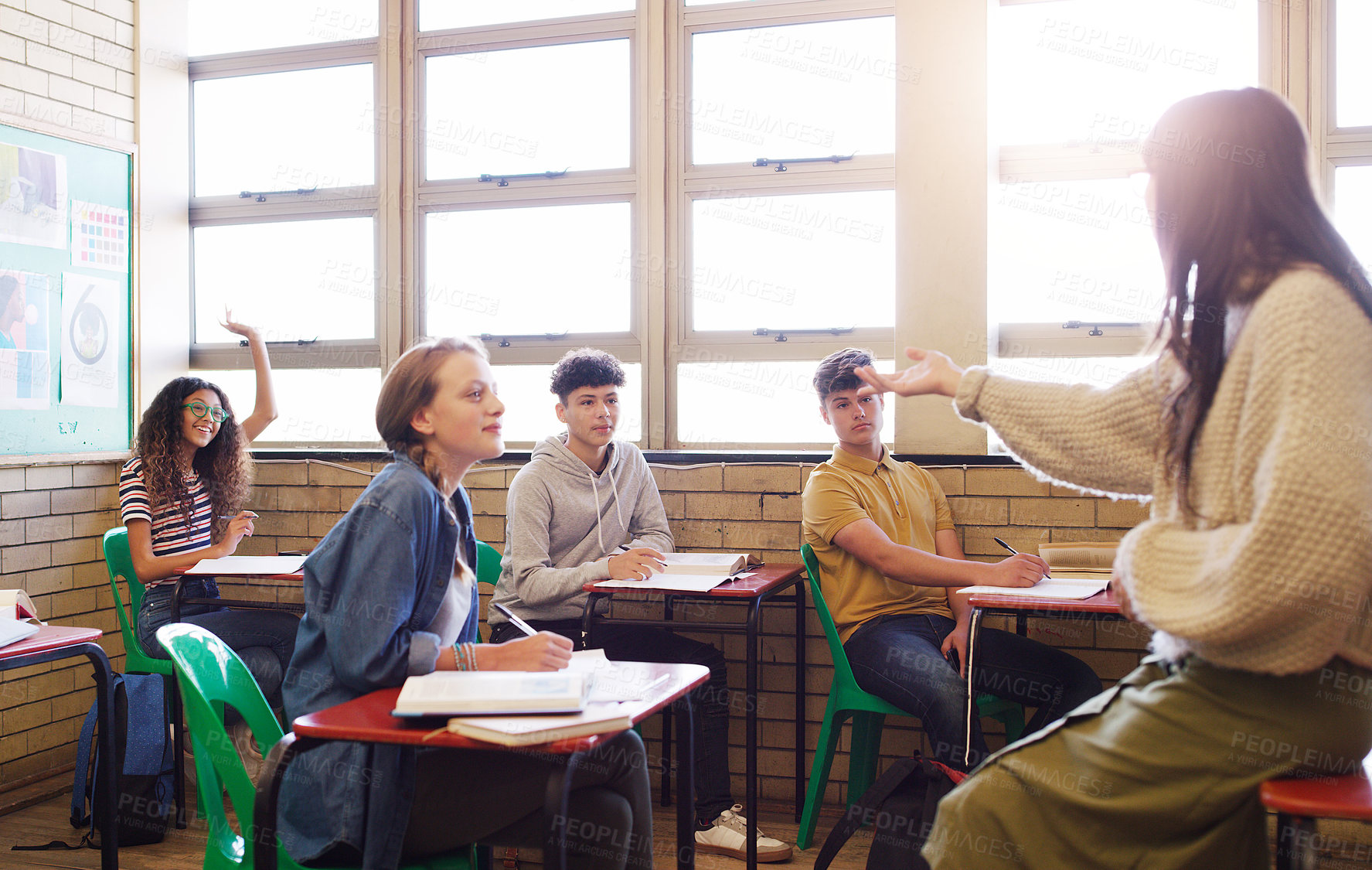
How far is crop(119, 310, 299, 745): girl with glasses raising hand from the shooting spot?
120 inches

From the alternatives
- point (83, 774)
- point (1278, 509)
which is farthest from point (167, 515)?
point (1278, 509)

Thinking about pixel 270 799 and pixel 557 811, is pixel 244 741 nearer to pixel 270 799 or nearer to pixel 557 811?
pixel 270 799

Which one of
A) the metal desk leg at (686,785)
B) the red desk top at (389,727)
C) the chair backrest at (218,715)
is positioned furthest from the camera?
the metal desk leg at (686,785)

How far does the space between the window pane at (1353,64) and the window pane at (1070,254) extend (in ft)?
2.20

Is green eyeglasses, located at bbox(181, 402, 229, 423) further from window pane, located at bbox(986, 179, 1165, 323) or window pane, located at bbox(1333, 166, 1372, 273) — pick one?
window pane, located at bbox(1333, 166, 1372, 273)

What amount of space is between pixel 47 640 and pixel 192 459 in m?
1.38

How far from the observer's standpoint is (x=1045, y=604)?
226cm

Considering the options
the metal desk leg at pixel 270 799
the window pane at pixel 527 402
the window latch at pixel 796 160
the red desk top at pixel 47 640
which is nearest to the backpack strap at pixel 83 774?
the red desk top at pixel 47 640

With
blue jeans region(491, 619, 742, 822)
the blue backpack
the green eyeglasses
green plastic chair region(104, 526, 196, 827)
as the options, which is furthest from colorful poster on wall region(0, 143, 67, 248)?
blue jeans region(491, 619, 742, 822)

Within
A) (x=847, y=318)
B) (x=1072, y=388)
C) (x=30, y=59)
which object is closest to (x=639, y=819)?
(x=1072, y=388)

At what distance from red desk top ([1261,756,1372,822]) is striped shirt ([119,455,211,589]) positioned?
119 inches

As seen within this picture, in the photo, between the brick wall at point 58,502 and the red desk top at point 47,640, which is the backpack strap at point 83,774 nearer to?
the brick wall at point 58,502

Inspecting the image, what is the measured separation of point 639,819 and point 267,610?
198 centimetres

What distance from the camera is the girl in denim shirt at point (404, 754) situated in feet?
5.12
